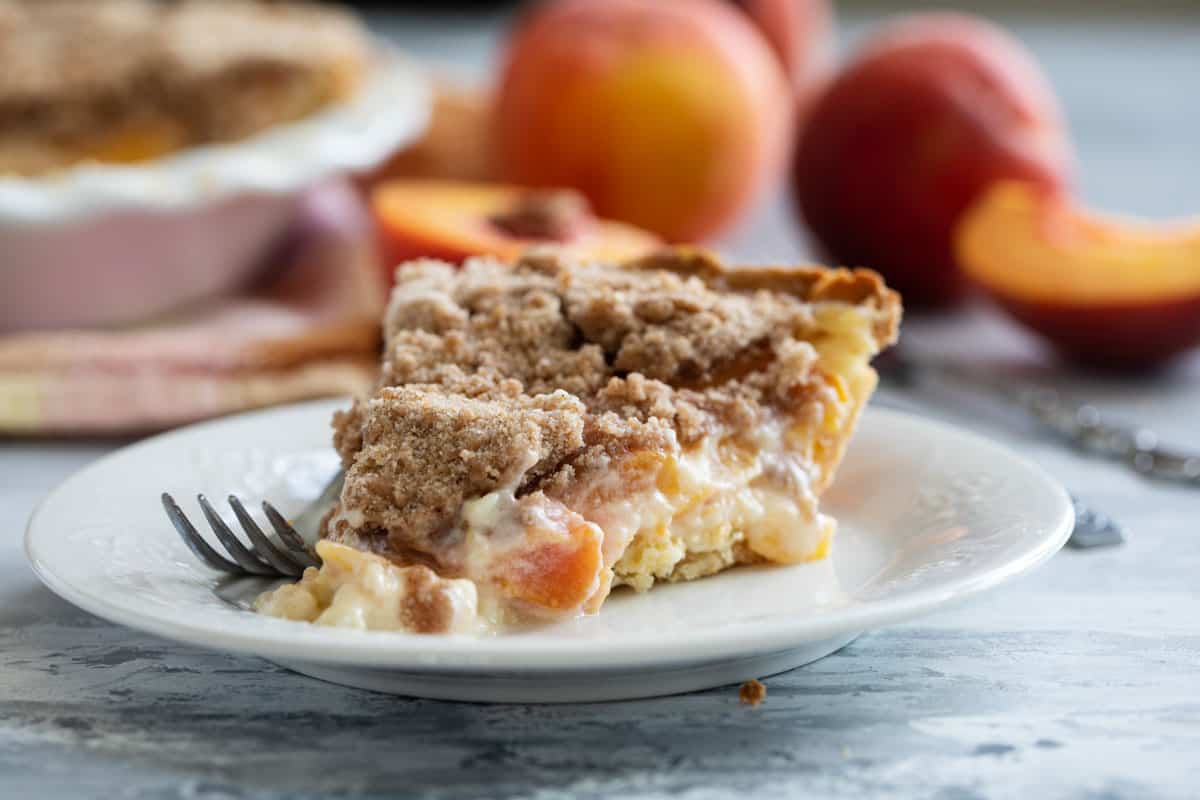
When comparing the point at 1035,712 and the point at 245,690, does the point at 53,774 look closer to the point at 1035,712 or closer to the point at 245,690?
the point at 245,690

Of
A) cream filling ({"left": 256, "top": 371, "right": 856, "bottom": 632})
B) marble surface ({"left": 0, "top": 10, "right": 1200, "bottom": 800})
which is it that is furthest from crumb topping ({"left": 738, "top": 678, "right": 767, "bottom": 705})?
cream filling ({"left": 256, "top": 371, "right": 856, "bottom": 632})

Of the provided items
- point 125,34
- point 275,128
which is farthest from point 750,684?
point 125,34

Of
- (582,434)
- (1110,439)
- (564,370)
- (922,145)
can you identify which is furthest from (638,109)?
(582,434)

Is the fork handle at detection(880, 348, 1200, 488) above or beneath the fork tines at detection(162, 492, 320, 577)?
above

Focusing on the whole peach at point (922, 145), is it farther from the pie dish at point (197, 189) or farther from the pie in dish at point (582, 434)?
the pie in dish at point (582, 434)

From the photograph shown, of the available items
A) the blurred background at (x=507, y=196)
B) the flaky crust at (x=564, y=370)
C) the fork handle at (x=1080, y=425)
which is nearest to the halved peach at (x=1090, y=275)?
the blurred background at (x=507, y=196)

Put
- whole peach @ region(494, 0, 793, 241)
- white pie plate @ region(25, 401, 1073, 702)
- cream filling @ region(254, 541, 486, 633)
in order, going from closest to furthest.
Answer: white pie plate @ region(25, 401, 1073, 702), cream filling @ region(254, 541, 486, 633), whole peach @ region(494, 0, 793, 241)

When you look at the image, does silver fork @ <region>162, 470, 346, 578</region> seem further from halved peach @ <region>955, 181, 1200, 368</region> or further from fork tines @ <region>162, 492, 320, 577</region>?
halved peach @ <region>955, 181, 1200, 368</region>
